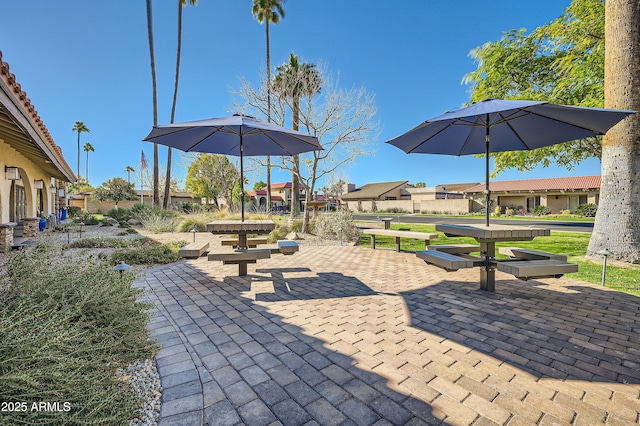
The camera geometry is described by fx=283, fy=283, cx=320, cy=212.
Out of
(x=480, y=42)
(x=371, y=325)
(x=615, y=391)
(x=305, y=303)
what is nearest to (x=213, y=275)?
(x=305, y=303)

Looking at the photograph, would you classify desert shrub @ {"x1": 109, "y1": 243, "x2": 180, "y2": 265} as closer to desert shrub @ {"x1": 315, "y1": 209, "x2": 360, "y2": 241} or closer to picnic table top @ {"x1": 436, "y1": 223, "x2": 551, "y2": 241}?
desert shrub @ {"x1": 315, "y1": 209, "x2": 360, "y2": 241}

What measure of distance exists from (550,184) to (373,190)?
919 inches

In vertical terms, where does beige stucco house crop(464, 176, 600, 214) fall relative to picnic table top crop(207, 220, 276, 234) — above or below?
above

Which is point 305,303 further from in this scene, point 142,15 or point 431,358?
point 142,15

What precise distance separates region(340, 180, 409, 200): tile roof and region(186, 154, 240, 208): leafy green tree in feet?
76.2

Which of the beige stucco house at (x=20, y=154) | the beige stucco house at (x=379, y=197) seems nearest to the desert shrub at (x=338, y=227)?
the beige stucco house at (x=20, y=154)

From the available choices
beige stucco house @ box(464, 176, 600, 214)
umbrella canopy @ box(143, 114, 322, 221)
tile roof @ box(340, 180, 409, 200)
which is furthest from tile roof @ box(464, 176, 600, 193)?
umbrella canopy @ box(143, 114, 322, 221)

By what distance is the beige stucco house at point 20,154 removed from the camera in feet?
11.4

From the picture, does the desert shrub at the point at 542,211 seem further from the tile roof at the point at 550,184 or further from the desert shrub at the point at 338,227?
the desert shrub at the point at 338,227

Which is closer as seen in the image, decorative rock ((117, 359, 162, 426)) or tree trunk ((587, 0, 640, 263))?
decorative rock ((117, 359, 162, 426))

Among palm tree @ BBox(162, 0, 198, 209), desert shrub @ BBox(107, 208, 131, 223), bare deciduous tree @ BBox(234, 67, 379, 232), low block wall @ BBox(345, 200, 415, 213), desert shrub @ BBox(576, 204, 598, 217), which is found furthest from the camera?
low block wall @ BBox(345, 200, 415, 213)

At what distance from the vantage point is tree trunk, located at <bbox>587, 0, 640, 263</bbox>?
5613mm

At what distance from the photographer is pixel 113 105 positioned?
20438mm

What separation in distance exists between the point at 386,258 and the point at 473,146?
2956 mm
